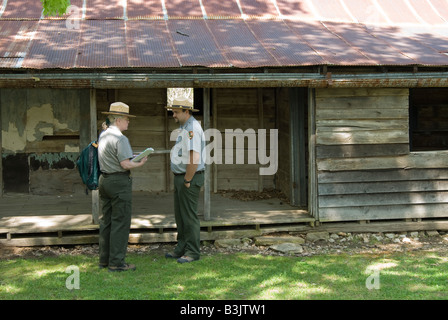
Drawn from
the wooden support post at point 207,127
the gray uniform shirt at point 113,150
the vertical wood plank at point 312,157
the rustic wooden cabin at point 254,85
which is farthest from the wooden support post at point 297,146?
the gray uniform shirt at point 113,150

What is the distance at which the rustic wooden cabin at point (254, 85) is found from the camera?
8344 millimetres

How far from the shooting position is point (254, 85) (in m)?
8.41

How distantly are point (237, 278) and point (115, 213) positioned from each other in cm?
168

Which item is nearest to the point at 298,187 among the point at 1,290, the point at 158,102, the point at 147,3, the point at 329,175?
the point at 329,175

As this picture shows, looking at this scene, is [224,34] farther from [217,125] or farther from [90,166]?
[90,166]

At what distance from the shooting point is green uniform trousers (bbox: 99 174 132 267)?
6758mm

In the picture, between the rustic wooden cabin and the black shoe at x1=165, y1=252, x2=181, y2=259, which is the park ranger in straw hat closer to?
the black shoe at x1=165, y1=252, x2=181, y2=259

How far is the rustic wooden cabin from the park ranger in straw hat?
1.49 m

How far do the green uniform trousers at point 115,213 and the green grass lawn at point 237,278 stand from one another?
11.6 inches

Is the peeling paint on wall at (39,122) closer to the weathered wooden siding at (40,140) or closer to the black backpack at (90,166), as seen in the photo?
the weathered wooden siding at (40,140)

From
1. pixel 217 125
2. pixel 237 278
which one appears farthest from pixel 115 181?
pixel 217 125

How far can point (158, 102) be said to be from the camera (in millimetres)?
11281

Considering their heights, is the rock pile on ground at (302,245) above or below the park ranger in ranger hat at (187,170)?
below

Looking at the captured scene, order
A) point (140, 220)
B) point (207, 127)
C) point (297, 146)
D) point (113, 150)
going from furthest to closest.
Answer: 1. point (297, 146)
2. point (140, 220)
3. point (207, 127)
4. point (113, 150)
